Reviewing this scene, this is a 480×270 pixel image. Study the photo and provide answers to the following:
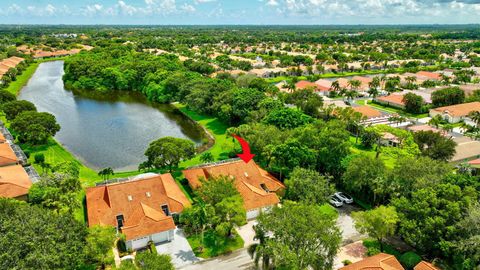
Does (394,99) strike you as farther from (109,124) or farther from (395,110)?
(109,124)

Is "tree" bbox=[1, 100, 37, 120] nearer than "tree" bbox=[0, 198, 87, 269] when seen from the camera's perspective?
No

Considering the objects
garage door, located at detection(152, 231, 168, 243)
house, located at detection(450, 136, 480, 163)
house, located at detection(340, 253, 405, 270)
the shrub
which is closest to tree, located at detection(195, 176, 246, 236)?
garage door, located at detection(152, 231, 168, 243)

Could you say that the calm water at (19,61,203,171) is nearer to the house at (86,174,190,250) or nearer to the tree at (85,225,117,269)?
the house at (86,174,190,250)

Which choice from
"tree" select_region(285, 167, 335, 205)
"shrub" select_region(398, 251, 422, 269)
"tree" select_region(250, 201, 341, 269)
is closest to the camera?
"tree" select_region(250, 201, 341, 269)

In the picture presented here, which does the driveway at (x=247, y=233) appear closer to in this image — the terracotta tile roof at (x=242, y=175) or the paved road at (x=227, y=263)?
the paved road at (x=227, y=263)

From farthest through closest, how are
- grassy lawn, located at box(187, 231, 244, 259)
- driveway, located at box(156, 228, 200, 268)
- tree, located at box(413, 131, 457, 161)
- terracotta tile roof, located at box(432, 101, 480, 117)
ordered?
terracotta tile roof, located at box(432, 101, 480, 117)
tree, located at box(413, 131, 457, 161)
grassy lawn, located at box(187, 231, 244, 259)
driveway, located at box(156, 228, 200, 268)

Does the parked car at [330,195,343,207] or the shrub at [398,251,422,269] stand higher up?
the shrub at [398,251,422,269]

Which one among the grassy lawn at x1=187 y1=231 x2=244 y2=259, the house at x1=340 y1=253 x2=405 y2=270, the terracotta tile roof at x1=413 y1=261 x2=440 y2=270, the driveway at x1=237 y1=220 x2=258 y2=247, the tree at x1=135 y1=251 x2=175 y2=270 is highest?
the tree at x1=135 y1=251 x2=175 y2=270
